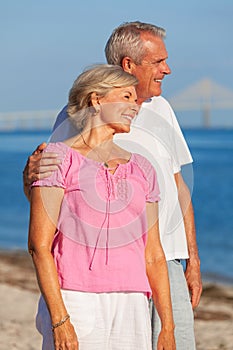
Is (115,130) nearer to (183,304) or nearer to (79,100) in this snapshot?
(79,100)

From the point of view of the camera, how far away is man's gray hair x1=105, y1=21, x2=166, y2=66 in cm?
326

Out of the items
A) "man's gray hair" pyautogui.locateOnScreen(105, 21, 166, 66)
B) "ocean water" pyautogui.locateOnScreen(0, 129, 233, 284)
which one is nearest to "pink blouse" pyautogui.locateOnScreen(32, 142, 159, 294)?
"man's gray hair" pyautogui.locateOnScreen(105, 21, 166, 66)

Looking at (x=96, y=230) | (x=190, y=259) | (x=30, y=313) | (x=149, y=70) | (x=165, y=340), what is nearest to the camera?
(x=96, y=230)

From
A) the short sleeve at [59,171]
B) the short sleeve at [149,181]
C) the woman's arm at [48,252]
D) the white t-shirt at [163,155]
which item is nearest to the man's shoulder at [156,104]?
the white t-shirt at [163,155]

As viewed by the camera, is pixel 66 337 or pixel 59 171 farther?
pixel 59 171

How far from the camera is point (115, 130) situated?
9.41ft

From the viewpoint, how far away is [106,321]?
9.03ft

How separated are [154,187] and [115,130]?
0.69ft

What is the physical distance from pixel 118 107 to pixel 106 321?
62 centimetres

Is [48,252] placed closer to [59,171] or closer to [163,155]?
[59,171]

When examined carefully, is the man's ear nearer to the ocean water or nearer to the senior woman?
the senior woman

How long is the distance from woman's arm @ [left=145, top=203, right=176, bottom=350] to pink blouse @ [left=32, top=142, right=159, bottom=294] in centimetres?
7

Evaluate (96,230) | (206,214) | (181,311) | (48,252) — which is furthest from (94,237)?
(206,214)

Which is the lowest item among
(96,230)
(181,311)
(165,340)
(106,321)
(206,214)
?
(206,214)
